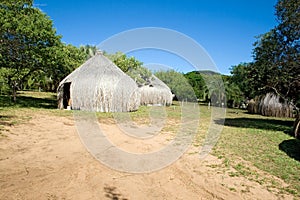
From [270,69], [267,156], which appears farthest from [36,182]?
[270,69]

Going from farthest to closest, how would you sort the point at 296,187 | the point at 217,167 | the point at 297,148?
the point at 297,148 < the point at 217,167 < the point at 296,187

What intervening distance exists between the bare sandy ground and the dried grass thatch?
68.7 feet

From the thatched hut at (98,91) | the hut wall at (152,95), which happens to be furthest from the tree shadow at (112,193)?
the hut wall at (152,95)

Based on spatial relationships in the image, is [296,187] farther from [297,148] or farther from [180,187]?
[297,148]

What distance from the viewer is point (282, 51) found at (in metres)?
11.9

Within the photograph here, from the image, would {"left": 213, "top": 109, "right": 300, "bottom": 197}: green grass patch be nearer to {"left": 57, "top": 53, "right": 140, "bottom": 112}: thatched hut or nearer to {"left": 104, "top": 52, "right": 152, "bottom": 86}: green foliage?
{"left": 57, "top": 53, "right": 140, "bottom": 112}: thatched hut

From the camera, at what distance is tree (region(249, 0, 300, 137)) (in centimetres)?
1118

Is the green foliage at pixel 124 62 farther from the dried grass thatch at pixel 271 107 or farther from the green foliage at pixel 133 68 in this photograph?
the dried grass thatch at pixel 271 107

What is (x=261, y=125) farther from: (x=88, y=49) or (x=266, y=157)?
(x=88, y=49)

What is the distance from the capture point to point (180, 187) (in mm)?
4328

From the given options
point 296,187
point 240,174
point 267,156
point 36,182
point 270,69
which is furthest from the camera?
point 270,69

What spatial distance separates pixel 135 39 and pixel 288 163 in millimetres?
7892

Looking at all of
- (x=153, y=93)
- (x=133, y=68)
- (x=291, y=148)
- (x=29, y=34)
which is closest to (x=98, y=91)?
(x=29, y=34)

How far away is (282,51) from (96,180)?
12.3 meters
